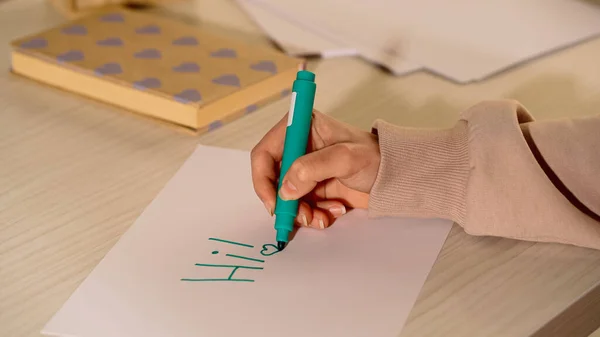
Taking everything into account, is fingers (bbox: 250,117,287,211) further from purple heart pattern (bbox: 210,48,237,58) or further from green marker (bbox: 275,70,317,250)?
purple heart pattern (bbox: 210,48,237,58)

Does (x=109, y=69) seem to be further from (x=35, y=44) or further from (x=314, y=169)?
(x=314, y=169)

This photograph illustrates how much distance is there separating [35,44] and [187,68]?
19cm

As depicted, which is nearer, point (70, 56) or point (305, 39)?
point (70, 56)

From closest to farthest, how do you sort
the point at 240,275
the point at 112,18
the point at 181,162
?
the point at 240,275, the point at 181,162, the point at 112,18

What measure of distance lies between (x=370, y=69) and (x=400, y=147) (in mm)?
264

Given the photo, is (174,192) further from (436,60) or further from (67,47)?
(436,60)

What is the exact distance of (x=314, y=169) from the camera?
65cm

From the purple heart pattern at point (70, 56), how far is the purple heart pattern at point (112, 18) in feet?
0.36

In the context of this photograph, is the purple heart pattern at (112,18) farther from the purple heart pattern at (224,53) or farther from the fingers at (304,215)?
the fingers at (304,215)

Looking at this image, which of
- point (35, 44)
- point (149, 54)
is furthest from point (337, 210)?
point (35, 44)

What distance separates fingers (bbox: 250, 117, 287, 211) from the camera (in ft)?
2.22

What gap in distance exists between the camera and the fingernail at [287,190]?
0.65 metres

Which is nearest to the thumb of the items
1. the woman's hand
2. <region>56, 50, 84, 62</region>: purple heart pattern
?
the woman's hand

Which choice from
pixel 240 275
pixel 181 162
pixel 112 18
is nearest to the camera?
pixel 240 275
